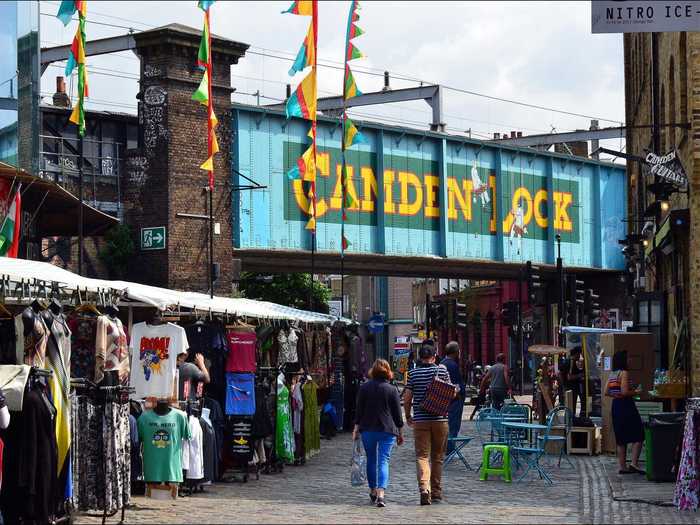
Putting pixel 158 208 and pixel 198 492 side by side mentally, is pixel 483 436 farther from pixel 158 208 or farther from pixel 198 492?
pixel 158 208

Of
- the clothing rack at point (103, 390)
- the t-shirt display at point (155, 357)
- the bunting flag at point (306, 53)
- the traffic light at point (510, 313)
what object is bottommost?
the clothing rack at point (103, 390)

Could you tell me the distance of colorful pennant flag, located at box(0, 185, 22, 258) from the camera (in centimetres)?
2122

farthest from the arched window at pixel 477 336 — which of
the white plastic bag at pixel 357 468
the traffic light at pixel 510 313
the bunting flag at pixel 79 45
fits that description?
the white plastic bag at pixel 357 468

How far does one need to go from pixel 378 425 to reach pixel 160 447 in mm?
2320

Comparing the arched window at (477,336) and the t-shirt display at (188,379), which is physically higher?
the arched window at (477,336)

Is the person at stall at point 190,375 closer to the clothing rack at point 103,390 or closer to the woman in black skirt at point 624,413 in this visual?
the clothing rack at point 103,390

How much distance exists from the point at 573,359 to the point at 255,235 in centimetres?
1350

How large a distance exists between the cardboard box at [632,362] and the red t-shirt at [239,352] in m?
6.80

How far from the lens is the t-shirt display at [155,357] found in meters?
14.8

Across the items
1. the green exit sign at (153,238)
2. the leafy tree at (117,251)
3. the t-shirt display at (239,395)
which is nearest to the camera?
the t-shirt display at (239,395)

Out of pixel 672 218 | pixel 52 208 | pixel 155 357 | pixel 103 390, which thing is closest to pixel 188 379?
pixel 155 357

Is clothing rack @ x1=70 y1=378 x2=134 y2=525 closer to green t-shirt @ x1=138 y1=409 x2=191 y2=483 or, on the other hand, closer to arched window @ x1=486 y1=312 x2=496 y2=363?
green t-shirt @ x1=138 y1=409 x2=191 y2=483

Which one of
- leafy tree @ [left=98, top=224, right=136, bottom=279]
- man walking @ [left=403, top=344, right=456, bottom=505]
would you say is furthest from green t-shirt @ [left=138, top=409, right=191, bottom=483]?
leafy tree @ [left=98, top=224, right=136, bottom=279]

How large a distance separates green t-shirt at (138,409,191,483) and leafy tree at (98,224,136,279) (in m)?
22.5
